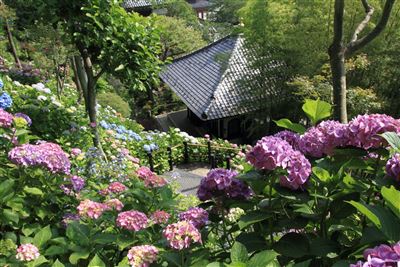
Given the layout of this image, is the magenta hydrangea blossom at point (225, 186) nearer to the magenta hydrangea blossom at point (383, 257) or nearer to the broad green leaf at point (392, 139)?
the broad green leaf at point (392, 139)

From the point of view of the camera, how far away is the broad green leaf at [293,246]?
150 centimetres

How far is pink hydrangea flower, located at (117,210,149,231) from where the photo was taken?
5.53ft

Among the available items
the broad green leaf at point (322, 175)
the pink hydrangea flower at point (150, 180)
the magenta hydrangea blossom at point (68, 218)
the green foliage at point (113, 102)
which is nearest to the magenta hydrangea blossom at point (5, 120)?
the magenta hydrangea blossom at point (68, 218)

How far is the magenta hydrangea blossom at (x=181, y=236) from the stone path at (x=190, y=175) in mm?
6186

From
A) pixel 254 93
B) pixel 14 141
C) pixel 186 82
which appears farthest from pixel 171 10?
pixel 14 141

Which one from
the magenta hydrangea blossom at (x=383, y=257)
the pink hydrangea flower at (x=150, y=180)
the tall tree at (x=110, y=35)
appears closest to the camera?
the magenta hydrangea blossom at (x=383, y=257)

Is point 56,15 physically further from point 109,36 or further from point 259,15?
point 259,15

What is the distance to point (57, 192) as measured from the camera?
2164 mm

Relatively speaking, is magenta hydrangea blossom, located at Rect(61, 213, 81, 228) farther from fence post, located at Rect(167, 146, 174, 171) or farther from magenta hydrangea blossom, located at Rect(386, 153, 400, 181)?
fence post, located at Rect(167, 146, 174, 171)

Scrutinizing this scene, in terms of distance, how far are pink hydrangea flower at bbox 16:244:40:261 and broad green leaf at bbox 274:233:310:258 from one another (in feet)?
2.92

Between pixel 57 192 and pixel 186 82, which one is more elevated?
pixel 57 192

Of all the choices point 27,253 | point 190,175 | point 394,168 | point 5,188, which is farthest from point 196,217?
point 190,175

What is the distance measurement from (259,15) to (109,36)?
10062 mm

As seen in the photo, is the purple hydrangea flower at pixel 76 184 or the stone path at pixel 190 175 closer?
the purple hydrangea flower at pixel 76 184
